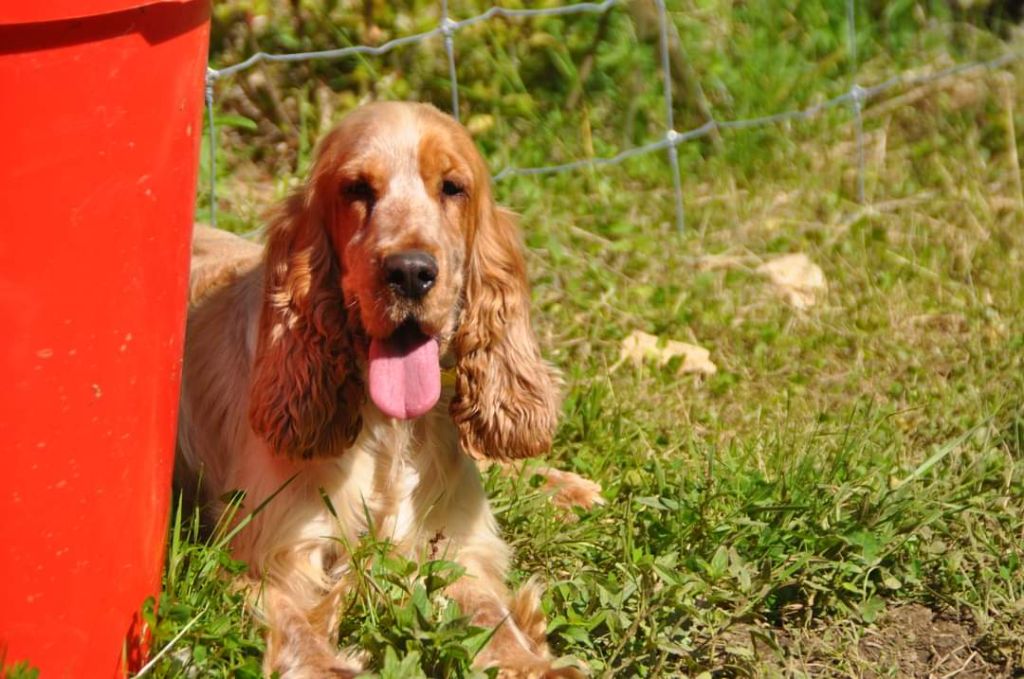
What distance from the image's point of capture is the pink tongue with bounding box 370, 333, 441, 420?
11.1ft

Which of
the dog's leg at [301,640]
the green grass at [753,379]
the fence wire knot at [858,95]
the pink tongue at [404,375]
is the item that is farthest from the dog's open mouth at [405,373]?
the fence wire knot at [858,95]

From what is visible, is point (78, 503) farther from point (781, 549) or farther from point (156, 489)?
point (781, 549)

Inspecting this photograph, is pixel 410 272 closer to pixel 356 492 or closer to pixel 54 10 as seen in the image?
pixel 356 492

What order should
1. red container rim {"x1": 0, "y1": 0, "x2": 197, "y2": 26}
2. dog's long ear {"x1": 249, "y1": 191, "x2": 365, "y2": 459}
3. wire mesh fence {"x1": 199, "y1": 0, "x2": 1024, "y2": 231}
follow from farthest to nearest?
1. wire mesh fence {"x1": 199, "y1": 0, "x2": 1024, "y2": 231}
2. dog's long ear {"x1": 249, "y1": 191, "x2": 365, "y2": 459}
3. red container rim {"x1": 0, "y1": 0, "x2": 197, "y2": 26}

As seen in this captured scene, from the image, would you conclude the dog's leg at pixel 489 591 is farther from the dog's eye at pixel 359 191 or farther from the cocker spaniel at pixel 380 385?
the dog's eye at pixel 359 191

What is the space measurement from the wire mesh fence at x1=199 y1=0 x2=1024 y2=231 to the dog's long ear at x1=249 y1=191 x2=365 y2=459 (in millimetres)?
1611

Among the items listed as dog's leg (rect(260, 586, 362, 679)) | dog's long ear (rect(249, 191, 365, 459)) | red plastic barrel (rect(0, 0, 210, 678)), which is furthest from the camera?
dog's long ear (rect(249, 191, 365, 459))

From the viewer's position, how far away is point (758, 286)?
548 cm

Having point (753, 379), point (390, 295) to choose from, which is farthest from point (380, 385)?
point (753, 379)

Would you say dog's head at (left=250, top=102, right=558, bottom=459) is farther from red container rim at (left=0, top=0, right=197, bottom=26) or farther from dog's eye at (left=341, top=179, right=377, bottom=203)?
red container rim at (left=0, top=0, right=197, bottom=26)

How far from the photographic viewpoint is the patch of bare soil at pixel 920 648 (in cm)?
343

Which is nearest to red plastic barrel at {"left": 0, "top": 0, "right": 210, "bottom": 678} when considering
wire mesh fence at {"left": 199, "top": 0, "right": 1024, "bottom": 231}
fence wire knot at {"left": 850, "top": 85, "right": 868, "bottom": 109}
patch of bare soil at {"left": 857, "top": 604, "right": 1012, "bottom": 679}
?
patch of bare soil at {"left": 857, "top": 604, "right": 1012, "bottom": 679}

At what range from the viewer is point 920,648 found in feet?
11.5

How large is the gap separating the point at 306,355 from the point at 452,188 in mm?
513
